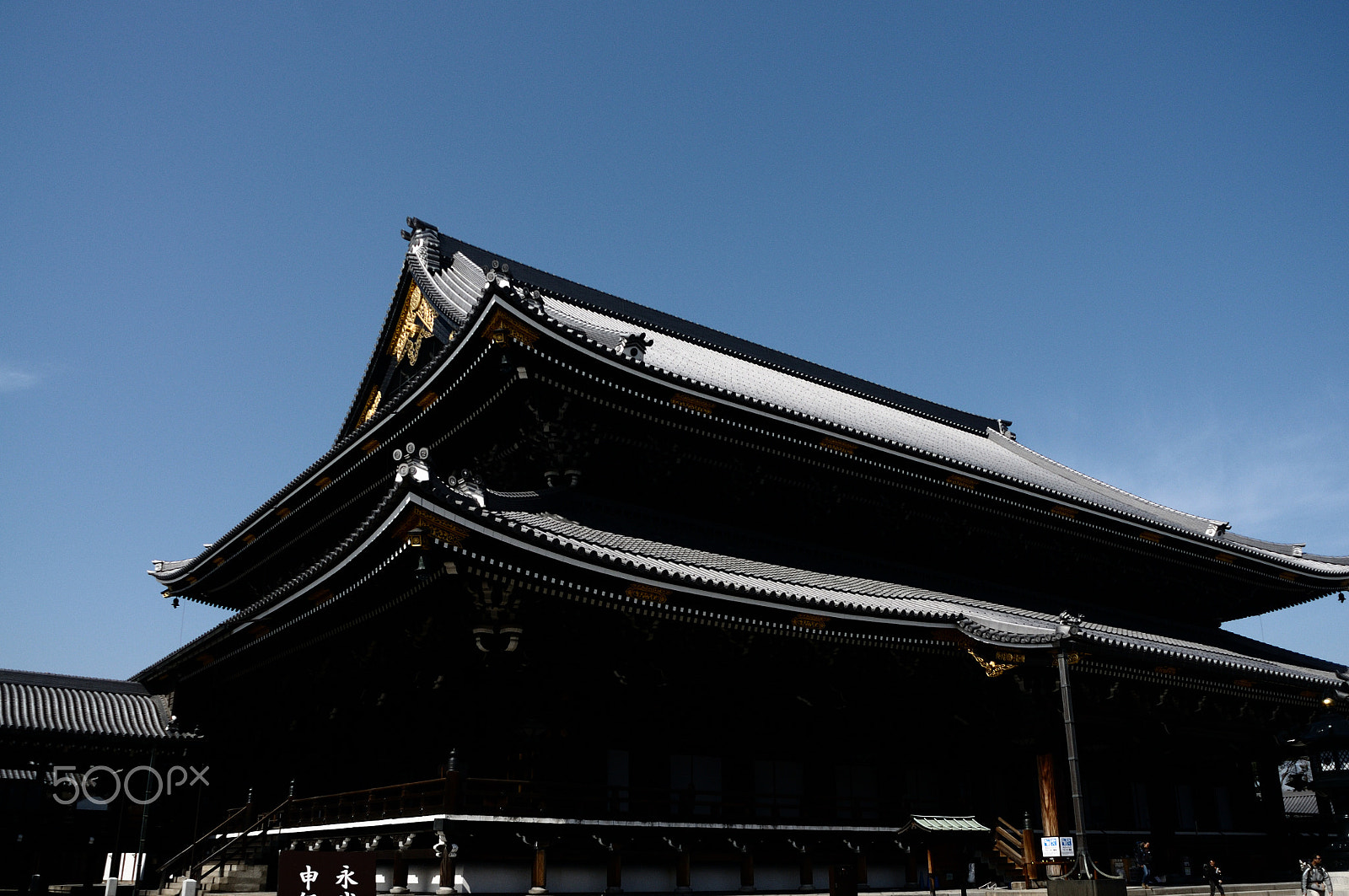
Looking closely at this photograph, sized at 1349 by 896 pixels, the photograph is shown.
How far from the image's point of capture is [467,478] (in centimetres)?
1602

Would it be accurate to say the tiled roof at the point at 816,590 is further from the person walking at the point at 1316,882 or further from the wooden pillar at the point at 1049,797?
the person walking at the point at 1316,882

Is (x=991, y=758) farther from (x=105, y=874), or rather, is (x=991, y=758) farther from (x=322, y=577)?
(x=105, y=874)

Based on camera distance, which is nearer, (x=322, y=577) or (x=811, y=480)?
(x=322, y=577)

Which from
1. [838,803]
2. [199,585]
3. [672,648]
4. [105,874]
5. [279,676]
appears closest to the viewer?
[672,648]

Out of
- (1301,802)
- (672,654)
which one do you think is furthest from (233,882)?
(1301,802)

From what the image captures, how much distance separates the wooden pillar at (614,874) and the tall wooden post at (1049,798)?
8.94 m

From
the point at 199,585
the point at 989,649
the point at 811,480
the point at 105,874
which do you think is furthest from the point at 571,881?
the point at 199,585

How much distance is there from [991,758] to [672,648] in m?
9.43

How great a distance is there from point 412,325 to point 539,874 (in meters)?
15.8

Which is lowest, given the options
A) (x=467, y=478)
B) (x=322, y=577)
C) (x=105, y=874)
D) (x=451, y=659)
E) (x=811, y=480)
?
(x=105, y=874)

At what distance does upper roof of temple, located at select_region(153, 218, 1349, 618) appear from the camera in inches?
757

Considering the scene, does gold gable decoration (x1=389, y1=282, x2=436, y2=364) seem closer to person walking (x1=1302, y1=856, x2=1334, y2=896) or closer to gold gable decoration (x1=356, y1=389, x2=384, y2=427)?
gold gable decoration (x1=356, y1=389, x2=384, y2=427)

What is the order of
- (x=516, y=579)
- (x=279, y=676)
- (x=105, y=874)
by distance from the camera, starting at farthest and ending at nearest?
(x=105, y=874), (x=279, y=676), (x=516, y=579)

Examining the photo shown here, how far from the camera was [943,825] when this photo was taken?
18.5 m
